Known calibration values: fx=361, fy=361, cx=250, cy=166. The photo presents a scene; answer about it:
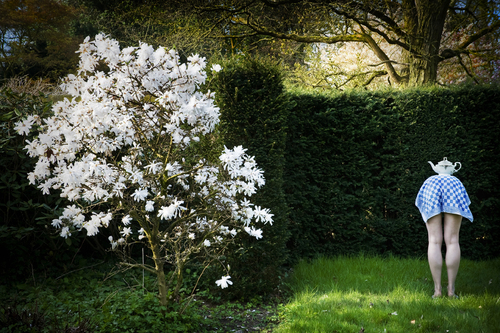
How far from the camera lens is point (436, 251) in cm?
392

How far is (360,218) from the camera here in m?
→ 5.52

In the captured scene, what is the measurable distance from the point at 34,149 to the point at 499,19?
8276 millimetres

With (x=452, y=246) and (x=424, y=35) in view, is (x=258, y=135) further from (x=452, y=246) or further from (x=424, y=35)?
(x=424, y=35)

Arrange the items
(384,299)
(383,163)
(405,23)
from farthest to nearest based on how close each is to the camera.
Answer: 1. (405,23)
2. (383,163)
3. (384,299)

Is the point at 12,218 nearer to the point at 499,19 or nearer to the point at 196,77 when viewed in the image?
the point at 196,77

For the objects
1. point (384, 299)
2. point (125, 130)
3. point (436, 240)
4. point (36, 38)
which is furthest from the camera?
point (36, 38)

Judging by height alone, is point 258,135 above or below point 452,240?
above

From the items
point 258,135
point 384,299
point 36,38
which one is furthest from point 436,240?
point 36,38

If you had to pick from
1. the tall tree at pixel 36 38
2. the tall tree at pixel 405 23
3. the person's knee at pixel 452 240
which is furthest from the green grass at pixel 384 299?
the tall tree at pixel 36 38

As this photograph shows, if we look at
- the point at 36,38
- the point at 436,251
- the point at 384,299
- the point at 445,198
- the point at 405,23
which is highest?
the point at 36,38

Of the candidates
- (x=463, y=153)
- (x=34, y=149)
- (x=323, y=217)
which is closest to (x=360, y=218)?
(x=323, y=217)

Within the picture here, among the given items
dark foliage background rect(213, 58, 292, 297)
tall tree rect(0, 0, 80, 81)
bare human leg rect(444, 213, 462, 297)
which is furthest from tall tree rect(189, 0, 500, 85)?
tall tree rect(0, 0, 80, 81)

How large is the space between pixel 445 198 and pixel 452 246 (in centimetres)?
52

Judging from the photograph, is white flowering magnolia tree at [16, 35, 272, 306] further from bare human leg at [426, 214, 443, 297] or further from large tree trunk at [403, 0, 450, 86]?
large tree trunk at [403, 0, 450, 86]
